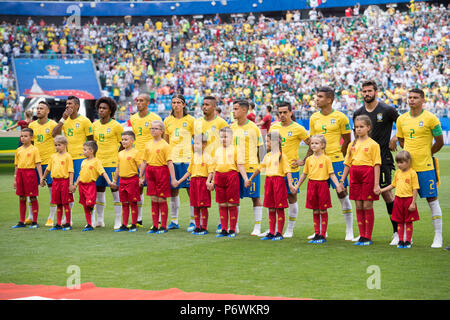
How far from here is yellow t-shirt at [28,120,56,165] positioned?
33.1 feet

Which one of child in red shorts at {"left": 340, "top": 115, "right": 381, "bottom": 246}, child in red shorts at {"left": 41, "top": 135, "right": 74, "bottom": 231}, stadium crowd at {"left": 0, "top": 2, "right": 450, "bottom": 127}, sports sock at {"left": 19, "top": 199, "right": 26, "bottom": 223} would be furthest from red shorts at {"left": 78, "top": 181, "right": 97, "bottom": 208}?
stadium crowd at {"left": 0, "top": 2, "right": 450, "bottom": 127}

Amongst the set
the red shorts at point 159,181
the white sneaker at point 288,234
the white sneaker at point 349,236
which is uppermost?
the red shorts at point 159,181

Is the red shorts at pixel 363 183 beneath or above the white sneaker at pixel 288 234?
above

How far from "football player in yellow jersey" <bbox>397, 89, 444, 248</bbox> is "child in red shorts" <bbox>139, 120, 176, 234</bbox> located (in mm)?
3465

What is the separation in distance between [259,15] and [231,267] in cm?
3991

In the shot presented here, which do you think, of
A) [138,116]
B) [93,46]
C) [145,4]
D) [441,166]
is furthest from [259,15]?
[138,116]

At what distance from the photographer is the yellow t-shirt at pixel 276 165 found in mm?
8172

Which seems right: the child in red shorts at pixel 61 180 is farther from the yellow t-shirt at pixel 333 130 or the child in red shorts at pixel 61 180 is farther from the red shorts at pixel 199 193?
the yellow t-shirt at pixel 333 130

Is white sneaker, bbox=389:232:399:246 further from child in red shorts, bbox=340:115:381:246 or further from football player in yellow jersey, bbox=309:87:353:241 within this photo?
football player in yellow jersey, bbox=309:87:353:241

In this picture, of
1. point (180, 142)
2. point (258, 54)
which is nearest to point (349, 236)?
point (180, 142)

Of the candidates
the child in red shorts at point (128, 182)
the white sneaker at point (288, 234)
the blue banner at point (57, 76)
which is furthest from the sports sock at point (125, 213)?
the blue banner at point (57, 76)

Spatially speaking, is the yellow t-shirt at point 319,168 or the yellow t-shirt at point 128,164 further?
the yellow t-shirt at point 128,164

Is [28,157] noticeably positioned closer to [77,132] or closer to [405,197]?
[77,132]

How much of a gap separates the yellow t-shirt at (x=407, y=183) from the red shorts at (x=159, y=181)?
131 inches
